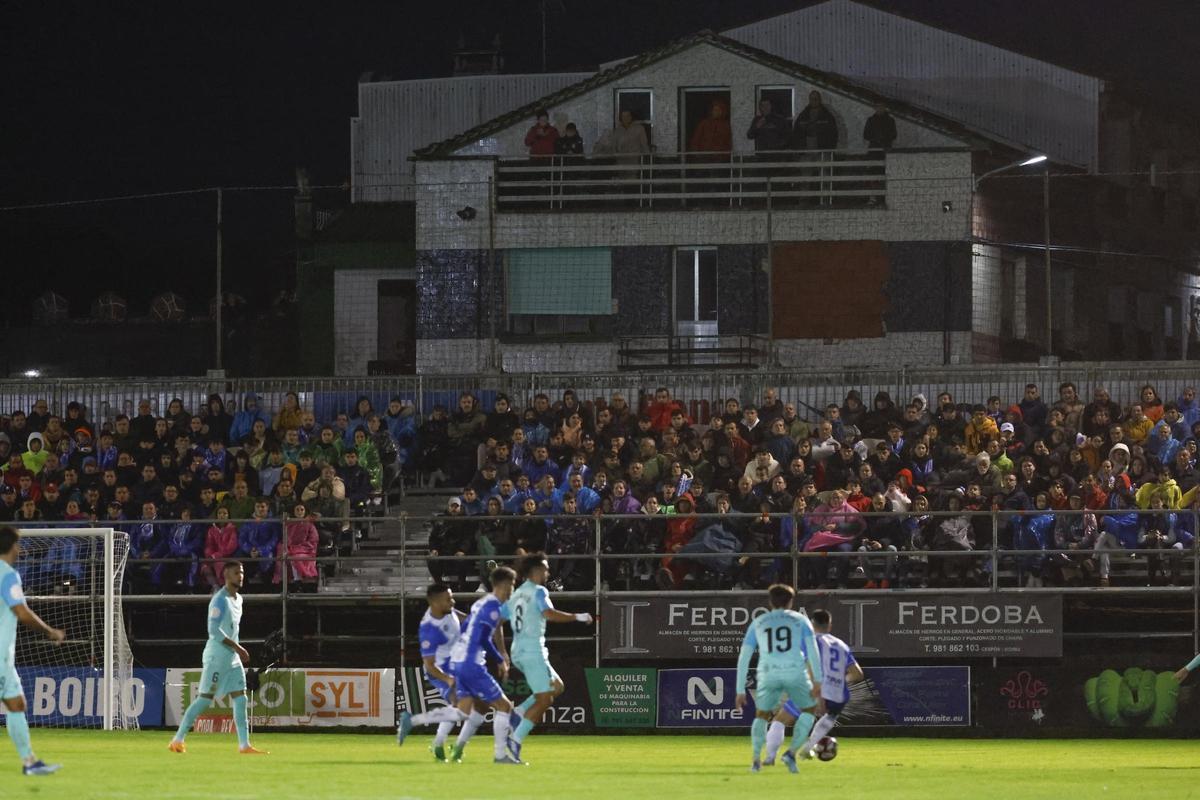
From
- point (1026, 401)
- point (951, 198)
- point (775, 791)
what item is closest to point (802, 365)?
point (951, 198)

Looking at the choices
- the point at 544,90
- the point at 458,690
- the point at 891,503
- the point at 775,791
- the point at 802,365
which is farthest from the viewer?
the point at 544,90

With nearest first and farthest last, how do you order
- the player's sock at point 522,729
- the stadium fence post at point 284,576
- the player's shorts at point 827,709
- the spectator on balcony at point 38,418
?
the player's shorts at point 827,709
the player's sock at point 522,729
the stadium fence post at point 284,576
the spectator on balcony at point 38,418

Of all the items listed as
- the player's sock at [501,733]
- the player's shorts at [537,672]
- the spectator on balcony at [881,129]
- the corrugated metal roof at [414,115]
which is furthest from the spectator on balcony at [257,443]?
the corrugated metal roof at [414,115]

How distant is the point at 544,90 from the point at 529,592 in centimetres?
2739

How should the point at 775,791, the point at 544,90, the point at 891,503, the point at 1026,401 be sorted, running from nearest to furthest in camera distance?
the point at 775,791
the point at 891,503
the point at 1026,401
the point at 544,90

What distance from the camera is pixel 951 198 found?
117 feet

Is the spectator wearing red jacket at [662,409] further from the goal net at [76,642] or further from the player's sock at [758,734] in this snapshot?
the player's sock at [758,734]

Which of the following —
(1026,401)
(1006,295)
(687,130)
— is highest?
(687,130)

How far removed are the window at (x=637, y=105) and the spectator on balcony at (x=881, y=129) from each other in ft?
14.9

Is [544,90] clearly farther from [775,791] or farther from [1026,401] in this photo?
[775,791]

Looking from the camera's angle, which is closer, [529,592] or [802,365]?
[529,592]

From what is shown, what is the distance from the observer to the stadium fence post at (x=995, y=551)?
23.7 metres

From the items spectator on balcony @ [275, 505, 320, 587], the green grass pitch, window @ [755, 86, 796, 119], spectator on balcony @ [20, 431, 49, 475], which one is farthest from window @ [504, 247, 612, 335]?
the green grass pitch

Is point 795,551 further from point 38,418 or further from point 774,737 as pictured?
point 38,418
